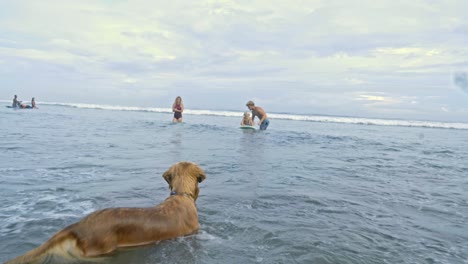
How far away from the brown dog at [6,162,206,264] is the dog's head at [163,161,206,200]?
0.02 meters

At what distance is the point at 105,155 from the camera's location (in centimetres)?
1083

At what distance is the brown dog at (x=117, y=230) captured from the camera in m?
3.18

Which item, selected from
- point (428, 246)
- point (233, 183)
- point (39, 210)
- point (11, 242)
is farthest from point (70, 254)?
point (233, 183)

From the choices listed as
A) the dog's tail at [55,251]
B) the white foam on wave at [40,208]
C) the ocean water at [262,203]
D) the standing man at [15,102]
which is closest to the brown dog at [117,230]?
the dog's tail at [55,251]

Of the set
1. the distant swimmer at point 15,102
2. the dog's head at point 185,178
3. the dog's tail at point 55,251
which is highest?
the distant swimmer at point 15,102

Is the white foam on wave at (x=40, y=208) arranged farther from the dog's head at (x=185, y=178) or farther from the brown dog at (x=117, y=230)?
the brown dog at (x=117, y=230)

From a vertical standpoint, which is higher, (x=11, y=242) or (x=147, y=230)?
(x=147, y=230)

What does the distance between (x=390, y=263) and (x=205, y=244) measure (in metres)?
2.11

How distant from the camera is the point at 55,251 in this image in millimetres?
3158

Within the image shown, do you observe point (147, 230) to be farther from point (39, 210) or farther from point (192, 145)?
point (192, 145)

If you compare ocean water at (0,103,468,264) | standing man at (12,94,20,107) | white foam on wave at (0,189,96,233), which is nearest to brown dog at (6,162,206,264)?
ocean water at (0,103,468,264)

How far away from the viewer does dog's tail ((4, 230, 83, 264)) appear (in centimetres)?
310

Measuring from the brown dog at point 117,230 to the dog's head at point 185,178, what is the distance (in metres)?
0.02

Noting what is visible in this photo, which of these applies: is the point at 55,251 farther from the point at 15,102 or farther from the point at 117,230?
the point at 15,102
